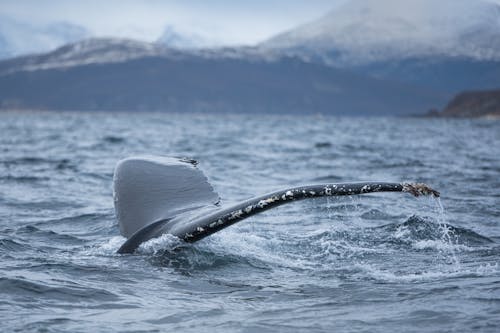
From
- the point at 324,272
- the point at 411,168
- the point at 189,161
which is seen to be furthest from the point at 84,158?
the point at 324,272

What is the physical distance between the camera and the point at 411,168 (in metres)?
18.7

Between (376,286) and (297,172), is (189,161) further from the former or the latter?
(297,172)

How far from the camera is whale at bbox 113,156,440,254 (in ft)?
18.0

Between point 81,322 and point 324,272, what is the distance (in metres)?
2.17

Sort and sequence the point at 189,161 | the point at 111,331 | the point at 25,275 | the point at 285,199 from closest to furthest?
1. the point at 111,331
2. the point at 285,199
3. the point at 25,275
4. the point at 189,161

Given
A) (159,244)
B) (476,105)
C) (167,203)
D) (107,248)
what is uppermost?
(476,105)

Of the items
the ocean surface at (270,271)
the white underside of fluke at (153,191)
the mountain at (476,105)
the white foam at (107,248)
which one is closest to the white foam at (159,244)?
the ocean surface at (270,271)

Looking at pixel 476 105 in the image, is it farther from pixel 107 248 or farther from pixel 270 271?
pixel 270 271

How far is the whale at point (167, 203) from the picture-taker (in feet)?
18.0

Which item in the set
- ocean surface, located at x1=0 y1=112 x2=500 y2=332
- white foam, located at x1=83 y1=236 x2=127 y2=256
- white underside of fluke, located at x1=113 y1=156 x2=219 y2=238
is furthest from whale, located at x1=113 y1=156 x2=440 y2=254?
white foam, located at x1=83 y1=236 x2=127 y2=256

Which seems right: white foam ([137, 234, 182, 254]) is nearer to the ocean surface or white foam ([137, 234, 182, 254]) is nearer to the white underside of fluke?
the ocean surface

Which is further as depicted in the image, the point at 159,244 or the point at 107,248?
the point at 107,248

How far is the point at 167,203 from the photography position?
6.62 meters

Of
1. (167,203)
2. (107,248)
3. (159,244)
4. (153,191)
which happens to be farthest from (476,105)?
(159,244)
